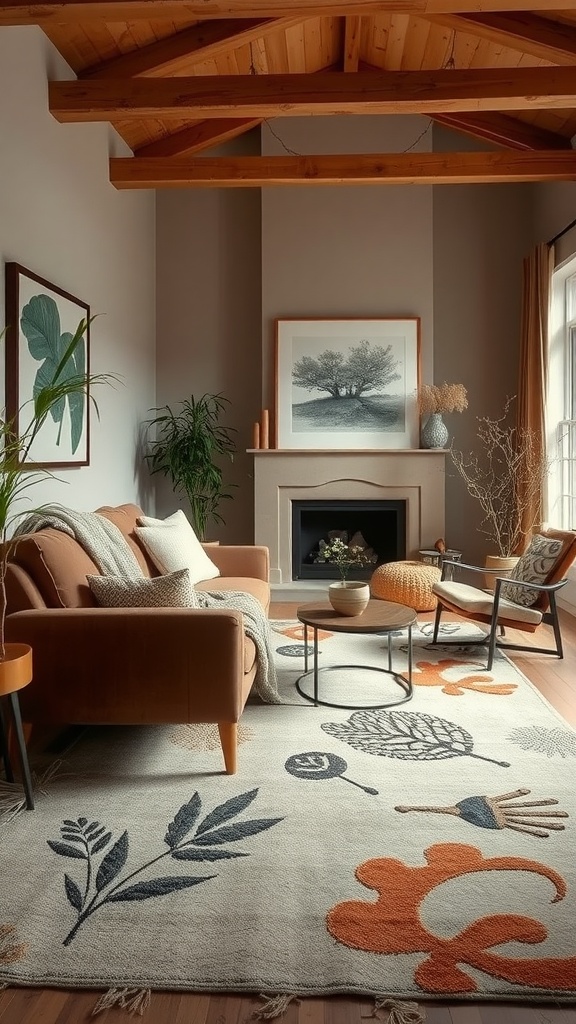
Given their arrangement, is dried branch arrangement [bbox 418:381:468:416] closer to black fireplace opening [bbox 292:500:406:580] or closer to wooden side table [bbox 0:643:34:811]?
black fireplace opening [bbox 292:500:406:580]

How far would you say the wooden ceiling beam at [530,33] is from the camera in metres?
4.26

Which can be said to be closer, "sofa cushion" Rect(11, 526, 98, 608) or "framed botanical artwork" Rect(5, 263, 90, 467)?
"sofa cushion" Rect(11, 526, 98, 608)

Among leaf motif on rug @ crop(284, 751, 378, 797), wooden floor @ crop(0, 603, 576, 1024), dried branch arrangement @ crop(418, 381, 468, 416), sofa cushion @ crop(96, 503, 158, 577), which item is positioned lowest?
wooden floor @ crop(0, 603, 576, 1024)

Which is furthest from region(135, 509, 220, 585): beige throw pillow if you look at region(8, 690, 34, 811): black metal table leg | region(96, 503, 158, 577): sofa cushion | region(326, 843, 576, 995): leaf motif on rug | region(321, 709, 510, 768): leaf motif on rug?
region(326, 843, 576, 995): leaf motif on rug

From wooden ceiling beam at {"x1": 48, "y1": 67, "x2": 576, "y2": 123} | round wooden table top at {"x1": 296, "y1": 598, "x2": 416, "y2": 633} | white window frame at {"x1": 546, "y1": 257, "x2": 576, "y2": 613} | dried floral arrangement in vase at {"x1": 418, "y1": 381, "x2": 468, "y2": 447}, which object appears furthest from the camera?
dried floral arrangement in vase at {"x1": 418, "y1": 381, "x2": 468, "y2": 447}

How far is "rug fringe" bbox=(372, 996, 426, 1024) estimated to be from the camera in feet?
5.09

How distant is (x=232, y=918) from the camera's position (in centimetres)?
186

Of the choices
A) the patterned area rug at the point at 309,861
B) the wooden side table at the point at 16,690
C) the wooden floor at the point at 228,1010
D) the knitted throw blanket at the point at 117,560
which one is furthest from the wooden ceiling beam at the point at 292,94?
the wooden floor at the point at 228,1010

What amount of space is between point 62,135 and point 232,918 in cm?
414

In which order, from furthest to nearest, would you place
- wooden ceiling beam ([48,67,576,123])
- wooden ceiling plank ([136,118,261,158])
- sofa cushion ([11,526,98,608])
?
wooden ceiling plank ([136,118,261,158])
wooden ceiling beam ([48,67,576,123])
sofa cushion ([11,526,98,608])

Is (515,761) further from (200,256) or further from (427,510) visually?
(200,256)

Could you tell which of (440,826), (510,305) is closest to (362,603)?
(440,826)

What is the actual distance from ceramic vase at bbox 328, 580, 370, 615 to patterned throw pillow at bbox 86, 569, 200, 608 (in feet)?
2.74

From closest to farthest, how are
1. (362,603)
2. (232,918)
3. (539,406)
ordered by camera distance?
(232,918)
(362,603)
(539,406)
